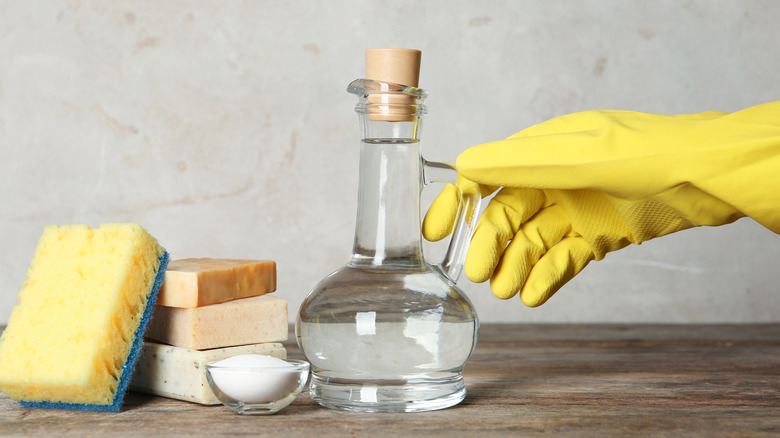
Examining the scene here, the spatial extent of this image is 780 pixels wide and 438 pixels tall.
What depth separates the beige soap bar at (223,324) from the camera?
72cm

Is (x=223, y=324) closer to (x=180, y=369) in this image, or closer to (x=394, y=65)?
(x=180, y=369)

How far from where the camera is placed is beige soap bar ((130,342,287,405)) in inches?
28.1

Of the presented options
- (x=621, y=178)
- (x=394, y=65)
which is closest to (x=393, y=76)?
(x=394, y=65)

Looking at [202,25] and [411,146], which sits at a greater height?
[202,25]

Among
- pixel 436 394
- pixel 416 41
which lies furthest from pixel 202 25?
pixel 436 394

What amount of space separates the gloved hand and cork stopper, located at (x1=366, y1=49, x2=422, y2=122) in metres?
0.09

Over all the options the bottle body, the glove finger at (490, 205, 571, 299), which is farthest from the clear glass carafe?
the glove finger at (490, 205, 571, 299)

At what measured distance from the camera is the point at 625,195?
2.44ft

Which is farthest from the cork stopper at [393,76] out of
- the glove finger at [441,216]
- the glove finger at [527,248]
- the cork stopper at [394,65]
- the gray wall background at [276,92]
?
the gray wall background at [276,92]

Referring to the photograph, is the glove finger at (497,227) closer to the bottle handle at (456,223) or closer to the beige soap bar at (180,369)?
the bottle handle at (456,223)

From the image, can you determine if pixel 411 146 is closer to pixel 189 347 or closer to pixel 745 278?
pixel 189 347

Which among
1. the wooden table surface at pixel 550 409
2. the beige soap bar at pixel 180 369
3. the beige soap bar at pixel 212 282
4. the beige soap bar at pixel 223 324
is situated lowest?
the wooden table surface at pixel 550 409

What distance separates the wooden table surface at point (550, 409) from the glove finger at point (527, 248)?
11cm

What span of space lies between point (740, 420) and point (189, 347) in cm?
52
